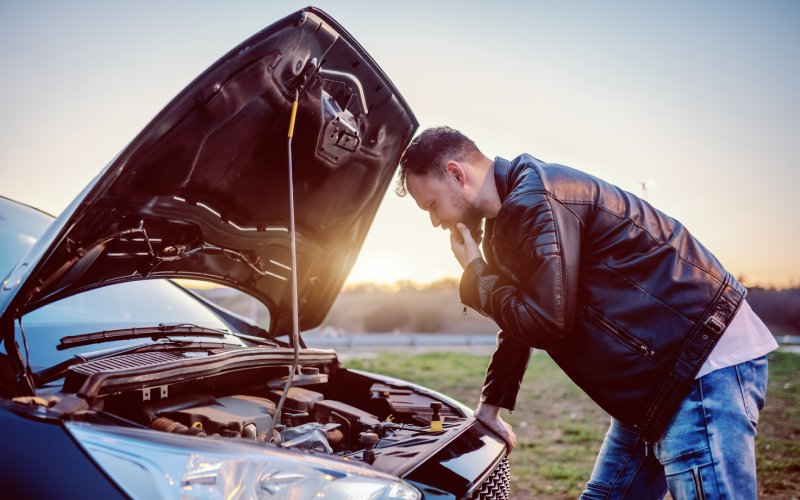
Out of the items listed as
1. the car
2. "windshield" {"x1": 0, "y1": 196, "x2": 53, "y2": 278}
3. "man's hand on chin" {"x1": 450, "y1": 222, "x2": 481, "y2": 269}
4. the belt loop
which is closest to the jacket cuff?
"man's hand on chin" {"x1": 450, "y1": 222, "x2": 481, "y2": 269}

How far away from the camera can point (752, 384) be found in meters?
1.72

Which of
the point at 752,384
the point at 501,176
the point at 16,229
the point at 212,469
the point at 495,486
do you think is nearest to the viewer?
the point at 212,469

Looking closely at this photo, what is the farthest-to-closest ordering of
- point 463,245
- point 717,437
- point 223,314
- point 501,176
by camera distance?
point 223,314, point 463,245, point 501,176, point 717,437

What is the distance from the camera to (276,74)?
2.05 metres

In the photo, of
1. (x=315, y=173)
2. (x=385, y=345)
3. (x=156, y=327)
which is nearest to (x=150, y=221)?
(x=156, y=327)

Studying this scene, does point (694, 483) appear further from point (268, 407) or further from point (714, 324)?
point (268, 407)

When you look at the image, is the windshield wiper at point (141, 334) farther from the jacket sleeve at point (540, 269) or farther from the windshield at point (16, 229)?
the jacket sleeve at point (540, 269)

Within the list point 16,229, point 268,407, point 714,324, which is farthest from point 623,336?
point 16,229

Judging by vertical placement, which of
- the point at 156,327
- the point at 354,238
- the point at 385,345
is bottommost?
the point at 385,345

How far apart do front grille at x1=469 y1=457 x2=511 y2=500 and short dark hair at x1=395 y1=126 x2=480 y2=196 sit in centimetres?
112

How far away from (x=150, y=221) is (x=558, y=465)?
12.9ft

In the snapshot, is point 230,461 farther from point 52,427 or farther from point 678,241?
point 678,241

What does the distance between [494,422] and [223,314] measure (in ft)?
5.73

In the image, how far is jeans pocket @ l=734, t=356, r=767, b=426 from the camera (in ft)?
5.54
